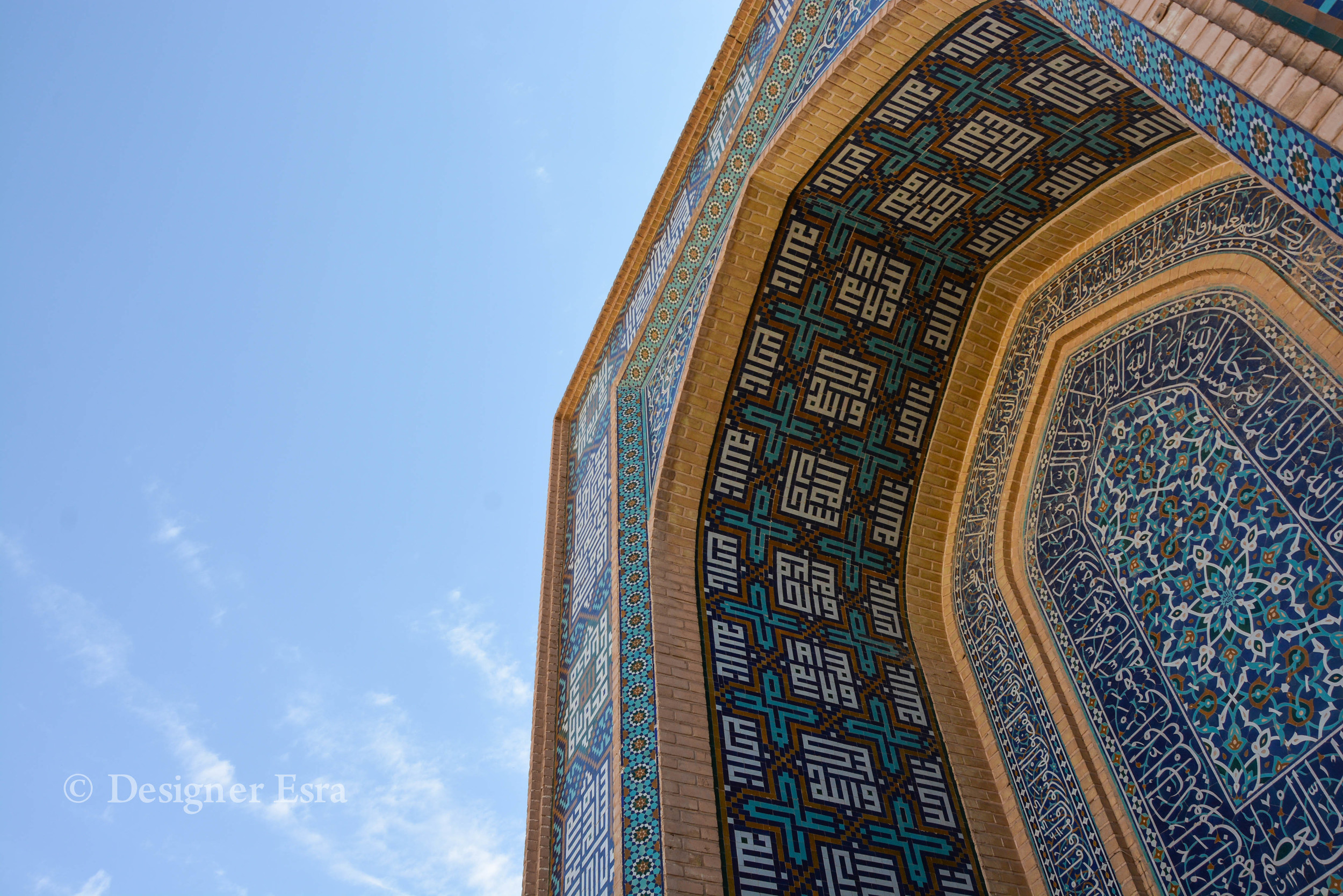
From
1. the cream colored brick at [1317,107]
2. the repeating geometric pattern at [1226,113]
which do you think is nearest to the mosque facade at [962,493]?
the repeating geometric pattern at [1226,113]

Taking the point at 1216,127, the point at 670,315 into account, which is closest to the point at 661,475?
the point at 670,315

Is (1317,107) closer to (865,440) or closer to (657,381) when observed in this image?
Answer: (865,440)

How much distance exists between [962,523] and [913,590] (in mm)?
404

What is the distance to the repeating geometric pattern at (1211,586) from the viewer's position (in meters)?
3.12

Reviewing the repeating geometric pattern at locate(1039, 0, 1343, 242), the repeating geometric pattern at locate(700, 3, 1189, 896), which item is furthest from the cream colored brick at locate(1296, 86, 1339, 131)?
the repeating geometric pattern at locate(700, 3, 1189, 896)

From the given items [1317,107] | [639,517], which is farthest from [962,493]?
[1317,107]

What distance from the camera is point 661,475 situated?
487cm

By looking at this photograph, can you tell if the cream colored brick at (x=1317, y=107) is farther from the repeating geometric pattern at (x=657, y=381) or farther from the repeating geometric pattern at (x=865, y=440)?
the repeating geometric pattern at (x=657, y=381)

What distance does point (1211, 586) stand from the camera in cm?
359

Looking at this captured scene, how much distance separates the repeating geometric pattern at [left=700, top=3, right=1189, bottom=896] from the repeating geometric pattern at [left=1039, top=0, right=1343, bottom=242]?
4.08 ft

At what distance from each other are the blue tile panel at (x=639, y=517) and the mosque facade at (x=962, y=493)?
0.07 ft

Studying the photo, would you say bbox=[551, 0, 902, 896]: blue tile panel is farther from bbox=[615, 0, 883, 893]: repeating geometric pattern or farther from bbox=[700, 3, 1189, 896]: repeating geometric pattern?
bbox=[700, 3, 1189, 896]: repeating geometric pattern

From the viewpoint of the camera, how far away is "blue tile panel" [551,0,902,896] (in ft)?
12.5

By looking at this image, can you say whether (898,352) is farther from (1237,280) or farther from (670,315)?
(1237,280)
